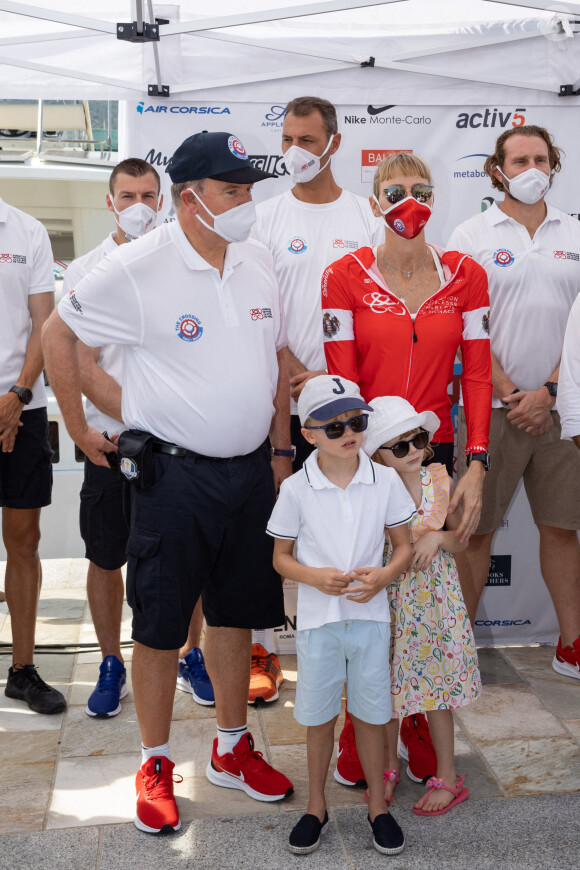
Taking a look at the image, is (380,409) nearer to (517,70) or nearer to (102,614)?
(102,614)

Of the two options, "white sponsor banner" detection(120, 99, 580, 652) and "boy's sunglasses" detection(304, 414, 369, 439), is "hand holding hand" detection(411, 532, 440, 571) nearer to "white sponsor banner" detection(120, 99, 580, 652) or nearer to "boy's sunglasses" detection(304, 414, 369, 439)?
"boy's sunglasses" detection(304, 414, 369, 439)

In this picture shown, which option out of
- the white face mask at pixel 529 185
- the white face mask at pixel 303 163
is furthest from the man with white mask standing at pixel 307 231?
the white face mask at pixel 529 185

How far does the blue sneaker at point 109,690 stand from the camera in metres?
3.55

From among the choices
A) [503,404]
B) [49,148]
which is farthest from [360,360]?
[49,148]

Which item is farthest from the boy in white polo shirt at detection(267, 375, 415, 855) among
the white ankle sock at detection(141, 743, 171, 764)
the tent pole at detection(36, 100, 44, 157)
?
the tent pole at detection(36, 100, 44, 157)

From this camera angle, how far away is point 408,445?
9.14 ft

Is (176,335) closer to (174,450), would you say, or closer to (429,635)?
(174,450)

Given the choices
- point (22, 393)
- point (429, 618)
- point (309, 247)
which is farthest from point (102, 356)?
point (429, 618)

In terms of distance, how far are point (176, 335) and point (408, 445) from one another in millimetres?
731

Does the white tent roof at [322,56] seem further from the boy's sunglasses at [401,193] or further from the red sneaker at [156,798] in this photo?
the red sneaker at [156,798]

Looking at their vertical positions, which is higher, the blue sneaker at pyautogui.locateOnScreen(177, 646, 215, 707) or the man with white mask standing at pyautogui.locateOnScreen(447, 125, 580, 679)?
the man with white mask standing at pyautogui.locateOnScreen(447, 125, 580, 679)

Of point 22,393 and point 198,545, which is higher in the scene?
point 22,393

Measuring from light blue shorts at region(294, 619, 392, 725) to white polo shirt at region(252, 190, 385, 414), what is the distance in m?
1.13

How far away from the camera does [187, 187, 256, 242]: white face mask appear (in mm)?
2650
